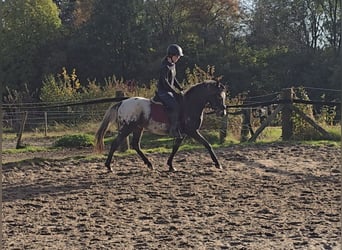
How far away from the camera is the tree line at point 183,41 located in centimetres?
3503

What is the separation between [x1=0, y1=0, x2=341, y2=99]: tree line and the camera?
115 feet

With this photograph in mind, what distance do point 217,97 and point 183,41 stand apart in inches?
1132

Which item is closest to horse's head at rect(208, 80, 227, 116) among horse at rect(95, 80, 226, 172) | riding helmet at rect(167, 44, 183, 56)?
horse at rect(95, 80, 226, 172)

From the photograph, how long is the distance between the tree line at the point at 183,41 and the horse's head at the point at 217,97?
23.8 meters

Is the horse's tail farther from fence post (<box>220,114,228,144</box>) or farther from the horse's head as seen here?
fence post (<box>220,114,228,144</box>)

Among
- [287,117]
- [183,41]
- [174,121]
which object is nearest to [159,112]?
[174,121]

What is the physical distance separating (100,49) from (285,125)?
24379 millimetres

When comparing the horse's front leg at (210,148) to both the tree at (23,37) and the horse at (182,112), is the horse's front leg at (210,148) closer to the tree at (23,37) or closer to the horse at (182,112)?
the horse at (182,112)

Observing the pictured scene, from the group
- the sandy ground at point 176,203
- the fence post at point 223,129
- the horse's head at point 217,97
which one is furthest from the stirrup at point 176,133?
the fence post at point 223,129

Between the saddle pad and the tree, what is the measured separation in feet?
94.8

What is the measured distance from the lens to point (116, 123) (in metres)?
9.40

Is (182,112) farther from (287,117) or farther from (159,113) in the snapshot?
(287,117)

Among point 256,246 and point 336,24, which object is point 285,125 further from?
point 336,24

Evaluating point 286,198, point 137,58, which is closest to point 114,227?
point 286,198
